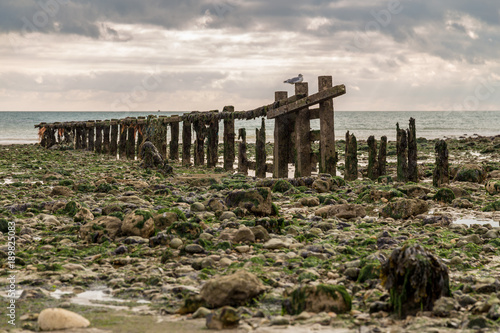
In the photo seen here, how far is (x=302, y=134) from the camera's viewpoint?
1234 centimetres

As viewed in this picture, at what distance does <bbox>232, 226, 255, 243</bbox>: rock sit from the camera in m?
6.52

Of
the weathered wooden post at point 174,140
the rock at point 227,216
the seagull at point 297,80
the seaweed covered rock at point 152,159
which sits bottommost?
the rock at point 227,216

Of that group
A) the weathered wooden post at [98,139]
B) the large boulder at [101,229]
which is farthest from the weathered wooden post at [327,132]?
the weathered wooden post at [98,139]

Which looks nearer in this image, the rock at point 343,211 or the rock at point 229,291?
the rock at point 229,291

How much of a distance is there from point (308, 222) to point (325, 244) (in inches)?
60.3

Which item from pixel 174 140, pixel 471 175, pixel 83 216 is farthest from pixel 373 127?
pixel 83 216

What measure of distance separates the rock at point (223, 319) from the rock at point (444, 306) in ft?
4.68

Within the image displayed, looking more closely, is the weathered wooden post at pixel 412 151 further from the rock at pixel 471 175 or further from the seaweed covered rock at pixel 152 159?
the seaweed covered rock at pixel 152 159

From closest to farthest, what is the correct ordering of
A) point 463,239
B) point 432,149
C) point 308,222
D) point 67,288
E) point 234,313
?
point 234,313 → point 67,288 → point 463,239 → point 308,222 → point 432,149

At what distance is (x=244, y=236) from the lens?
21.5 ft

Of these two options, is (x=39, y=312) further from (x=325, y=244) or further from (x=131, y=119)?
(x=131, y=119)

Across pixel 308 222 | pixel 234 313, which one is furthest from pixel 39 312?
pixel 308 222

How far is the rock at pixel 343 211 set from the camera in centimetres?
816

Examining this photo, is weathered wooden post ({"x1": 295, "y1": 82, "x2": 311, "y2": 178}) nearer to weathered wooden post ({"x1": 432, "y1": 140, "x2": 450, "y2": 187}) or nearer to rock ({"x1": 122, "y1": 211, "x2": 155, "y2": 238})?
weathered wooden post ({"x1": 432, "y1": 140, "x2": 450, "y2": 187})
